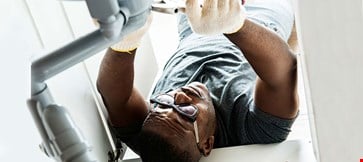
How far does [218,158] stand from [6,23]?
611 mm

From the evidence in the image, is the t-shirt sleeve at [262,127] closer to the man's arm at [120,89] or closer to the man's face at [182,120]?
the man's face at [182,120]

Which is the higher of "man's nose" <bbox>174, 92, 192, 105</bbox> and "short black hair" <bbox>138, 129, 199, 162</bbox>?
"man's nose" <bbox>174, 92, 192, 105</bbox>

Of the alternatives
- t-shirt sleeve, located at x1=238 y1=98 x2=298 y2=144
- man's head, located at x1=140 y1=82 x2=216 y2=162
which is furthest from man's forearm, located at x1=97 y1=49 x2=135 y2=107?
t-shirt sleeve, located at x1=238 y1=98 x2=298 y2=144

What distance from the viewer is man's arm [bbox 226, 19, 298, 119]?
1.08 meters

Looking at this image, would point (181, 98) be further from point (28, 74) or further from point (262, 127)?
point (28, 74)

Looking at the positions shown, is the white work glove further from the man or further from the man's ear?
the man's ear

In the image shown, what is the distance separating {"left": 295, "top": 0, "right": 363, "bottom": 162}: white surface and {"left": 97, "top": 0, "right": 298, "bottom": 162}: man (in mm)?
326

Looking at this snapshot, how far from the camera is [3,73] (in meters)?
0.82

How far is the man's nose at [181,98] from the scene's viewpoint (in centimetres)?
130

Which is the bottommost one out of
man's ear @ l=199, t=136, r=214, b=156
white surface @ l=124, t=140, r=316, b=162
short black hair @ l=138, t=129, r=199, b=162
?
man's ear @ l=199, t=136, r=214, b=156

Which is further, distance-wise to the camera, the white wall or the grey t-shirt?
the grey t-shirt

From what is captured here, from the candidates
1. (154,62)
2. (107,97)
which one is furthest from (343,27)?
(154,62)

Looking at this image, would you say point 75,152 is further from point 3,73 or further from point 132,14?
point 3,73

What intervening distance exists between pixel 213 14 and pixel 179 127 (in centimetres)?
39
